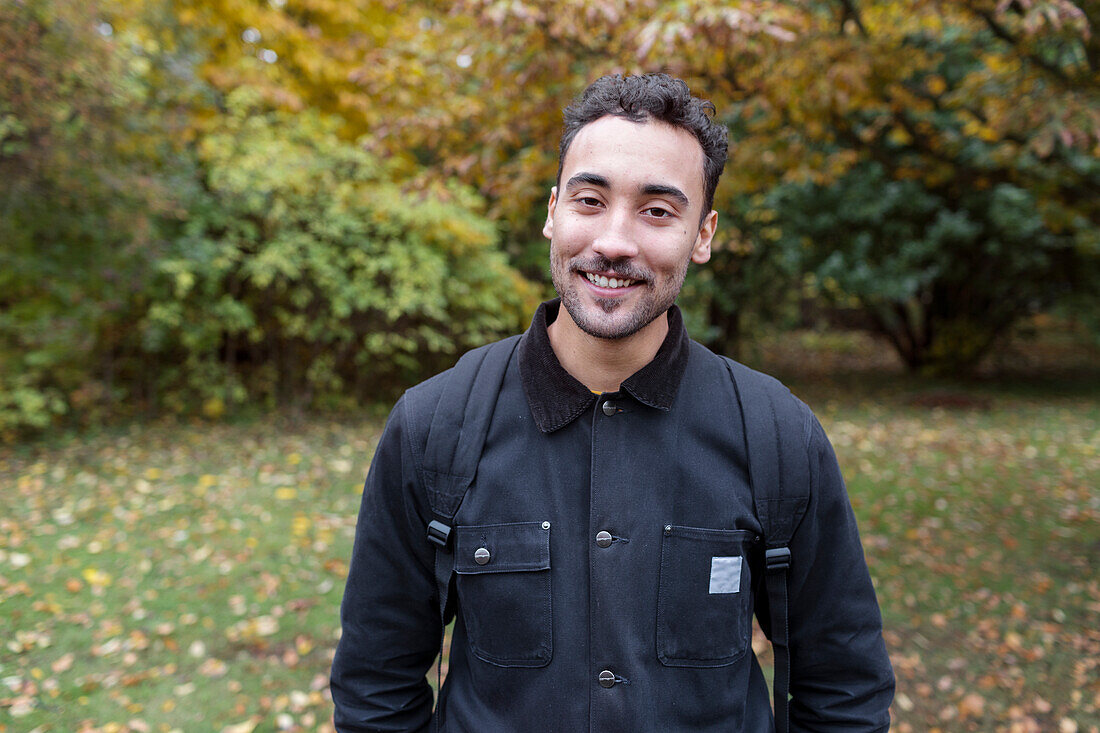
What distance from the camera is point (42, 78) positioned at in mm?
6102

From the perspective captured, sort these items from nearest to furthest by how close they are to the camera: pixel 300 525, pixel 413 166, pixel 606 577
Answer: pixel 606 577, pixel 300 525, pixel 413 166

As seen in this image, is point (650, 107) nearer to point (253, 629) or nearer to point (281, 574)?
point (253, 629)

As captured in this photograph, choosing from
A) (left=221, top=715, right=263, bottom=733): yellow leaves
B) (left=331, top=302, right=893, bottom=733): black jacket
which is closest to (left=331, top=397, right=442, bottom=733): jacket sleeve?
(left=331, top=302, right=893, bottom=733): black jacket

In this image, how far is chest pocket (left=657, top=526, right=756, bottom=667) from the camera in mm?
1344

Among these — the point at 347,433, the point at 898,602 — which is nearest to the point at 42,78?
the point at 347,433

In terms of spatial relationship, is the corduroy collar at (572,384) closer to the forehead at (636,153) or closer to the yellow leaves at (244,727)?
the forehead at (636,153)

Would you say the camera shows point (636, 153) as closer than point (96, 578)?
Yes

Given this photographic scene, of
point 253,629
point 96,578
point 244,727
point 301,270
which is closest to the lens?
point 244,727

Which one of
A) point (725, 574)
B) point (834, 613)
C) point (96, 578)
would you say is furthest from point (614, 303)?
point (96, 578)

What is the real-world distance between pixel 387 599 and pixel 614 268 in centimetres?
84

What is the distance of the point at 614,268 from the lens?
4.49 ft

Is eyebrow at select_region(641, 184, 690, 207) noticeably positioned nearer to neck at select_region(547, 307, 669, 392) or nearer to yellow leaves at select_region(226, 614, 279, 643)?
neck at select_region(547, 307, 669, 392)

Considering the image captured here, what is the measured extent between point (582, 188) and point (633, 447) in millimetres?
530

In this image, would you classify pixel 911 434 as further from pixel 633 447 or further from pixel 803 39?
pixel 633 447
